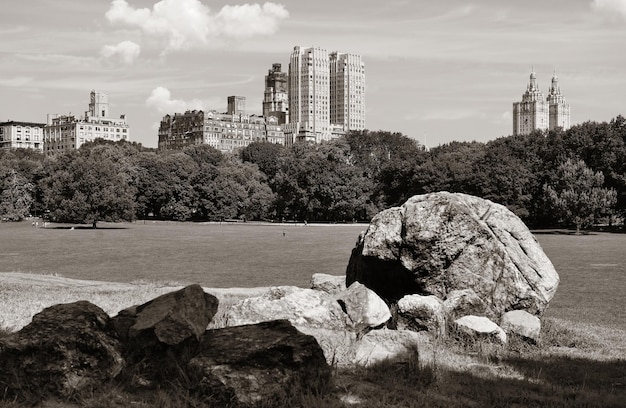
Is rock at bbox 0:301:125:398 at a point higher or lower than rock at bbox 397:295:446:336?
higher

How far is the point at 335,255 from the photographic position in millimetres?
53312

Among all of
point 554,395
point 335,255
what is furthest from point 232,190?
point 554,395

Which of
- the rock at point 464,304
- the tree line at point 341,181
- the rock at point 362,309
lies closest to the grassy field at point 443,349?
the rock at point 362,309

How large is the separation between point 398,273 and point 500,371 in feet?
22.3

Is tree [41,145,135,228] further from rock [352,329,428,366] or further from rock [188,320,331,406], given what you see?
rock [188,320,331,406]

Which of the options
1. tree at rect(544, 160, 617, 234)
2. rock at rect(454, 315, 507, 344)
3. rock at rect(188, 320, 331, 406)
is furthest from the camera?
tree at rect(544, 160, 617, 234)

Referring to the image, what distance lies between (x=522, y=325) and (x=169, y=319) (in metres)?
8.16

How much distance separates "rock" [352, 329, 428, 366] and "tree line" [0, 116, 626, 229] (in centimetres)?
8613

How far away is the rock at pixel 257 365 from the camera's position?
8250 millimetres

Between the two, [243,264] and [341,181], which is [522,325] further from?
[341,181]

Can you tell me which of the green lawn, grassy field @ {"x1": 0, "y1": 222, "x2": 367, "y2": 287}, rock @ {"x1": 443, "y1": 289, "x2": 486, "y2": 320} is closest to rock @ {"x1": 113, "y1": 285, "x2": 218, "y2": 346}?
rock @ {"x1": 443, "y1": 289, "x2": 486, "y2": 320}

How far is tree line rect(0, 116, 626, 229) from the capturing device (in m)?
99.7

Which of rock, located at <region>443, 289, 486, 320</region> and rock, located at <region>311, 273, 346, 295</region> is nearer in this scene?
rock, located at <region>443, 289, 486, 320</region>

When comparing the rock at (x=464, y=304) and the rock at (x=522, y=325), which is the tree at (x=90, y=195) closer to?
the rock at (x=464, y=304)
